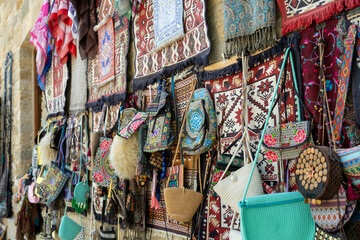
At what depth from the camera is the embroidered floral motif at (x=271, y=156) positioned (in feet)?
5.18

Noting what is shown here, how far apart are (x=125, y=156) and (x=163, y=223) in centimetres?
55

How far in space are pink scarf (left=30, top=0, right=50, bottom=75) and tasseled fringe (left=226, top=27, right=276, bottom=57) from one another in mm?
3203

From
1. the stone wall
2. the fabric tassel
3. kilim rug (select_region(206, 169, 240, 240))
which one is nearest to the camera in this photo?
kilim rug (select_region(206, 169, 240, 240))

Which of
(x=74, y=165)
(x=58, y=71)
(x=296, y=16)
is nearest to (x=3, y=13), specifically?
(x=58, y=71)

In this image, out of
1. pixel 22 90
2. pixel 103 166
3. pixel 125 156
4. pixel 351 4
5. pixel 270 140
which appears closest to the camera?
pixel 351 4

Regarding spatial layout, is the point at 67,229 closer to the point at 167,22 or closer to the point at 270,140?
the point at 167,22

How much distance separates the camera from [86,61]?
373 centimetres

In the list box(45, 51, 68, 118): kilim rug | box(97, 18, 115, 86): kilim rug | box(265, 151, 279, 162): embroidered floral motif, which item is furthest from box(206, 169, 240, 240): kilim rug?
box(45, 51, 68, 118): kilim rug

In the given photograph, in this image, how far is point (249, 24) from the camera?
5.61 feet

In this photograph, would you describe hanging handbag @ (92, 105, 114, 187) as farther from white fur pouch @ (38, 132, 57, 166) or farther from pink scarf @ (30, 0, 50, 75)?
pink scarf @ (30, 0, 50, 75)

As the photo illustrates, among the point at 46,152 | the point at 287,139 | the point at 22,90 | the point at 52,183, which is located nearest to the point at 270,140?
the point at 287,139

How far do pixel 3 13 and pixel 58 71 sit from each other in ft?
10.6

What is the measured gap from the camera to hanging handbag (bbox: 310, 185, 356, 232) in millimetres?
1181

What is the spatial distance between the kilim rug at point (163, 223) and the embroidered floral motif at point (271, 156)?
628 millimetres
